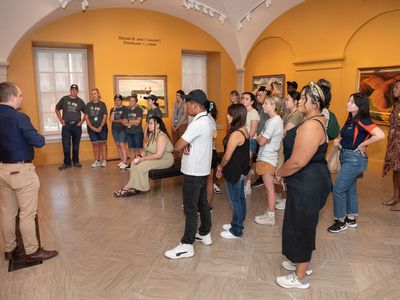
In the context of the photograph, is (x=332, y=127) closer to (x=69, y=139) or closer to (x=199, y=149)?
(x=199, y=149)

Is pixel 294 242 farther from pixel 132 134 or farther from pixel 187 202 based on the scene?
pixel 132 134

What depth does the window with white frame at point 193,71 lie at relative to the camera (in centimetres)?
1019

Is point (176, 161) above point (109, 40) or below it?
below

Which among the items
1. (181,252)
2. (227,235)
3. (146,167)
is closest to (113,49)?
(146,167)

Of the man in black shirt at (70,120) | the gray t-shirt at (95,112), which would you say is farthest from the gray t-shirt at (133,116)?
the man in black shirt at (70,120)

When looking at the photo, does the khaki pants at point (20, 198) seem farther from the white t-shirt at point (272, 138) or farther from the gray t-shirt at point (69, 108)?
the gray t-shirt at point (69, 108)

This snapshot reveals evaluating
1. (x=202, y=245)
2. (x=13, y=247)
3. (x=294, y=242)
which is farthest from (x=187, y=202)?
(x=13, y=247)

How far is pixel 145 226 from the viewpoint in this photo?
4156 millimetres

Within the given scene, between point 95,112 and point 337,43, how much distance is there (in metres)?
5.62

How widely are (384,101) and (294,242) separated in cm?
519

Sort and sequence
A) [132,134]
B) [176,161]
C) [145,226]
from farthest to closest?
1. [132,134]
2. [176,161]
3. [145,226]

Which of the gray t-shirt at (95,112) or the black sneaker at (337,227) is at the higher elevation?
the gray t-shirt at (95,112)

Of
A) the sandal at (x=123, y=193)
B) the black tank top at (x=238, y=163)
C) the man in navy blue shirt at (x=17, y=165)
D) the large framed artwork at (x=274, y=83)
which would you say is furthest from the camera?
the large framed artwork at (x=274, y=83)

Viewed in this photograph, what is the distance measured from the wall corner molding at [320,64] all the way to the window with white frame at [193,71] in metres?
3.26
